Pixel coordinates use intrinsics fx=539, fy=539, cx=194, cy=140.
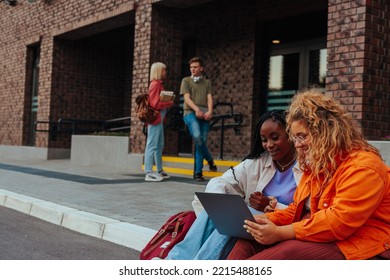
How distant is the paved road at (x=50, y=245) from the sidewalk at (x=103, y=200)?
4.7 inches

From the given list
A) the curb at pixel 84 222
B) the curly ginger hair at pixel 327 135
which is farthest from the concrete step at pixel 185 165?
the curly ginger hair at pixel 327 135

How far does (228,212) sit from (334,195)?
0.53 meters

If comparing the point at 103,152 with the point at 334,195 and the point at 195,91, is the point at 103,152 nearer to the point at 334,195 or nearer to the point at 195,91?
the point at 195,91

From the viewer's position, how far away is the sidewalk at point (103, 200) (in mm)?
4887

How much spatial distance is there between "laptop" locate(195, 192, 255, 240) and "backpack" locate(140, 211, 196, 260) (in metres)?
0.58

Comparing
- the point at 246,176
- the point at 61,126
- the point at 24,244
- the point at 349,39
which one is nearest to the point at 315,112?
the point at 246,176

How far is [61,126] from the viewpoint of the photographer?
14484 mm

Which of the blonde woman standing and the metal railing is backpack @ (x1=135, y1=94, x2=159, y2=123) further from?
the metal railing

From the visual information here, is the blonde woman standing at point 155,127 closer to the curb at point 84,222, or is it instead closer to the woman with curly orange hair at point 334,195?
the curb at point 84,222

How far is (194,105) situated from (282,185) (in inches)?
197

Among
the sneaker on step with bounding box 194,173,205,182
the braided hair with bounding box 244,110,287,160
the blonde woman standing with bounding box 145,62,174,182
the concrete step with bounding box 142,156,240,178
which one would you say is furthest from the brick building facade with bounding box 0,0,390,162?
the braided hair with bounding box 244,110,287,160

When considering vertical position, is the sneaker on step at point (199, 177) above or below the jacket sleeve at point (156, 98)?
below

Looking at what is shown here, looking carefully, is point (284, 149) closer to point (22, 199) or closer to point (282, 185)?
point (282, 185)

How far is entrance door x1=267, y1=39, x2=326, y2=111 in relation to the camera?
10.7 metres
